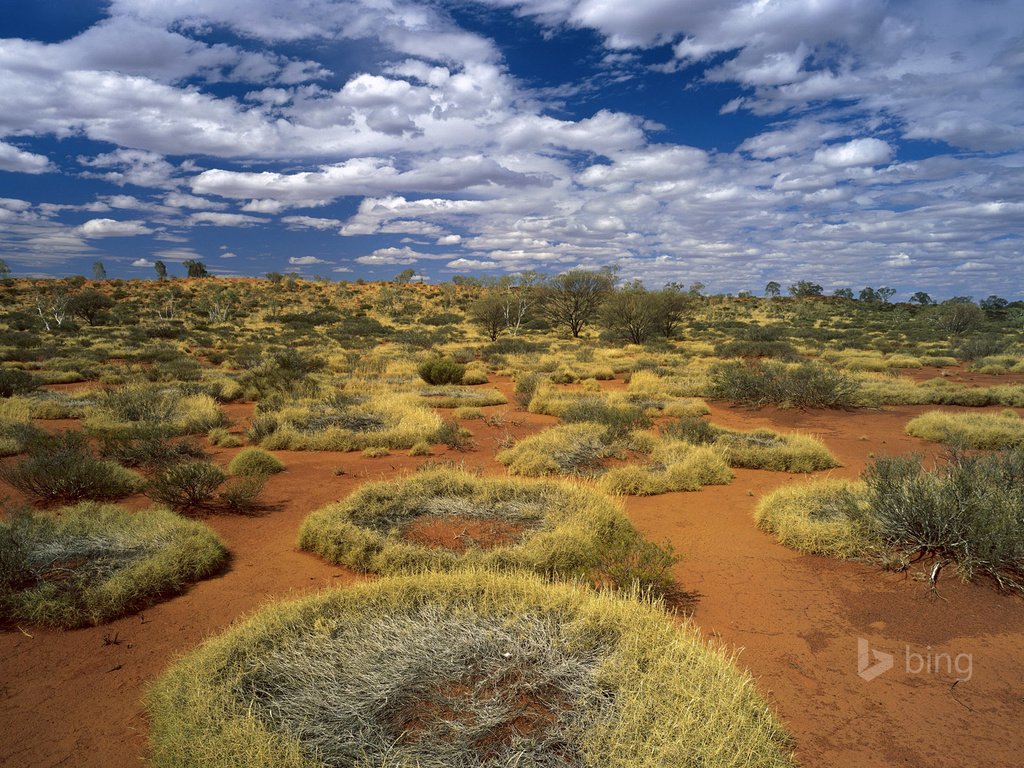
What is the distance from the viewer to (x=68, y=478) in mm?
8375

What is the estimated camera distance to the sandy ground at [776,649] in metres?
3.88

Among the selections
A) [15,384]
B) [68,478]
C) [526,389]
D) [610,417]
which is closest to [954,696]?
[610,417]

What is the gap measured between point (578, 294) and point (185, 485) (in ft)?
123

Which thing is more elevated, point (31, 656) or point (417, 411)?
point (417, 411)

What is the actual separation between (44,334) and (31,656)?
35632 mm

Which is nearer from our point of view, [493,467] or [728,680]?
[728,680]

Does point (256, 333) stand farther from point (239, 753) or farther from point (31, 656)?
point (239, 753)

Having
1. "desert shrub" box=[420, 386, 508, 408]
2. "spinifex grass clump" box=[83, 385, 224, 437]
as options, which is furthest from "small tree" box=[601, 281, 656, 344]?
"spinifex grass clump" box=[83, 385, 224, 437]

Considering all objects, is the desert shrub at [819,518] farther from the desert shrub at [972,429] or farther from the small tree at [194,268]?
the small tree at [194,268]

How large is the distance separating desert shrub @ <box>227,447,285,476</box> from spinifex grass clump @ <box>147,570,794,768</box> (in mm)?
5931

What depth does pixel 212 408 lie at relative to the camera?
1423 cm

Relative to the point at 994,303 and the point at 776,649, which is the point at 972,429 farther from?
the point at 994,303

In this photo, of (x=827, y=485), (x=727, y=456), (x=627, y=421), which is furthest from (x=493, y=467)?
(x=827, y=485)

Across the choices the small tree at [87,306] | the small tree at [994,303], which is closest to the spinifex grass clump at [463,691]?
the small tree at [87,306]
